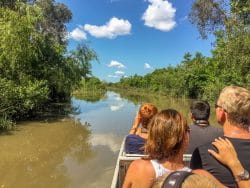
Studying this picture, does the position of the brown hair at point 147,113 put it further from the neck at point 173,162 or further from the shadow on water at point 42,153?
the shadow on water at point 42,153

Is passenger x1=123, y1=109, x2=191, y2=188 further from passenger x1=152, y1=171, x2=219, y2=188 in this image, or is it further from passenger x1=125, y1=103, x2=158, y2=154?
passenger x1=125, y1=103, x2=158, y2=154

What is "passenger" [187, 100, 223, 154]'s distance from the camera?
417 cm

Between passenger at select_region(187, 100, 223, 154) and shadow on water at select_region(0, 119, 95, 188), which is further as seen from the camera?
shadow on water at select_region(0, 119, 95, 188)

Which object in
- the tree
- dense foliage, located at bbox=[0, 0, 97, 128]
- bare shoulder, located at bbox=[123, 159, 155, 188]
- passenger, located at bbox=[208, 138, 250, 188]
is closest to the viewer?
passenger, located at bbox=[208, 138, 250, 188]

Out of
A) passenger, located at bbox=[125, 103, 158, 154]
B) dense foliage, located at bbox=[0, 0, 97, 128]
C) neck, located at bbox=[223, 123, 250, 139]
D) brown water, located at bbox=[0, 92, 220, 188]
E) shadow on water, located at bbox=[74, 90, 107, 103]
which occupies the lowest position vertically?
brown water, located at bbox=[0, 92, 220, 188]

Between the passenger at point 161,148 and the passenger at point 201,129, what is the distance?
167 centimetres

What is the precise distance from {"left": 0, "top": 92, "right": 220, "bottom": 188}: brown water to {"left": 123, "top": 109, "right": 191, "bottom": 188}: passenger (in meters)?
4.86

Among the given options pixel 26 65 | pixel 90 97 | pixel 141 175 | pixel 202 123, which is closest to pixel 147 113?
pixel 202 123

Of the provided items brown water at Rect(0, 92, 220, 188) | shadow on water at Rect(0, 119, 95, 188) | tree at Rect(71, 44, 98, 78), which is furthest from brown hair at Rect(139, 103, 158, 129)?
tree at Rect(71, 44, 98, 78)

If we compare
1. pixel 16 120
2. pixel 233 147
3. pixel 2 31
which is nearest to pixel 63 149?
pixel 16 120

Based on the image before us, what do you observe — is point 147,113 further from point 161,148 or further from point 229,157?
point 229,157

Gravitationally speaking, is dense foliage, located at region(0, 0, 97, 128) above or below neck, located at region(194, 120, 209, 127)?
above

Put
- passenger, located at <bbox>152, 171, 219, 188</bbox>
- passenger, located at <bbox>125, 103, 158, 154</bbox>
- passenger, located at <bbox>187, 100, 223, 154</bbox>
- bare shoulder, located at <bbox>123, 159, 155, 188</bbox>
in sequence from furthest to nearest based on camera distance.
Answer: passenger, located at <bbox>125, 103, 158, 154</bbox> < passenger, located at <bbox>187, 100, 223, 154</bbox> < bare shoulder, located at <bbox>123, 159, 155, 188</bbox> < passenger, located at <bbox>152, 171, 219, 188</bbox>

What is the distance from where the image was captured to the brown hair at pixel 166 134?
245cm
